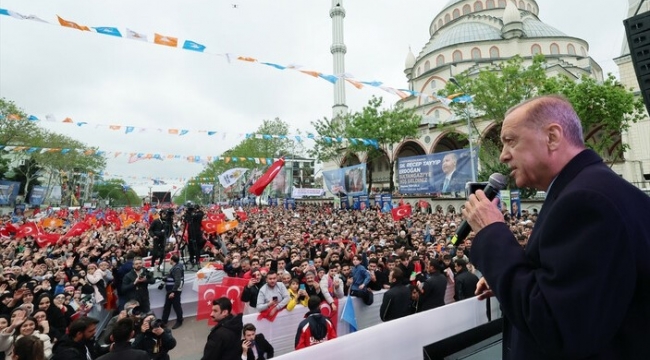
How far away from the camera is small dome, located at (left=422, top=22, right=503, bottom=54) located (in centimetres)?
5444

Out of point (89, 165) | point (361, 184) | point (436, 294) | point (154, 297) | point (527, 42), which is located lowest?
point (154, 297)

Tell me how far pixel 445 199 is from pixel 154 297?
83.5ft

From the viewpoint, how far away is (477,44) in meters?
53.2

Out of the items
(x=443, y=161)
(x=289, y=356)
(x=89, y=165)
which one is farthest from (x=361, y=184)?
(x=89, y=165)

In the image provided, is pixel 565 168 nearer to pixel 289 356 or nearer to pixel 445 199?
pixel 289 356

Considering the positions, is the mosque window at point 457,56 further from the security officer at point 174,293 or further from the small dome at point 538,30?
the security officer at point 174,293

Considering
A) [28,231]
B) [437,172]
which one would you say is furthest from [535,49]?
[28,231]

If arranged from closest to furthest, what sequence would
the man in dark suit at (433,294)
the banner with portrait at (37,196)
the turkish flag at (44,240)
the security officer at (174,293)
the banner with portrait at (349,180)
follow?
the man in dark suit at (433,294)
the security officer at (174,293)
the turkish flag at (44,240)
the banner with portrait at (349,180)
the banner with portrait at (37,196)

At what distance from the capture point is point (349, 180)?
32.0m

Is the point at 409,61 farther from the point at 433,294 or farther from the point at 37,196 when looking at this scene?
the point at 433,294

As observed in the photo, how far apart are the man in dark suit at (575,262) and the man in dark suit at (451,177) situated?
864 inches

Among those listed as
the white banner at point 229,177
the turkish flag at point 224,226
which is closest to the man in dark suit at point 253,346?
the turkish flag at point 224,226

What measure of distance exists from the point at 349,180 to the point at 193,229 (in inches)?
830

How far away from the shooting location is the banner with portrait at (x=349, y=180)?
30914mm
